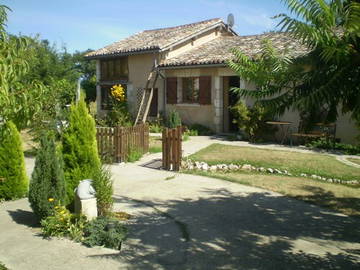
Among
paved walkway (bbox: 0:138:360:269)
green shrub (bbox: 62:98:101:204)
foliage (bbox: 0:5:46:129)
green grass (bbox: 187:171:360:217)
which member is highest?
foliage (bbox: 0:5:46:129)

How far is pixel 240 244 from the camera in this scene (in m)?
4.78

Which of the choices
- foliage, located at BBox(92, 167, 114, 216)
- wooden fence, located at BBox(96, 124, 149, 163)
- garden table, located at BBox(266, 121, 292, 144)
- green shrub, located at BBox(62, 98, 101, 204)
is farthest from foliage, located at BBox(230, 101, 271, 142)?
foliage, located at BBox(92, 167, 114, 216)

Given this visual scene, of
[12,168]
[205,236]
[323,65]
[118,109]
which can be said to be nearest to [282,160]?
[205,236]

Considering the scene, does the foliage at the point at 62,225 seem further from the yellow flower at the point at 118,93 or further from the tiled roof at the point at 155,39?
the yellow flower at the point at 118,93

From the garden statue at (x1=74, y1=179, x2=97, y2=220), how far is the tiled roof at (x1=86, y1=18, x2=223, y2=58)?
1320cm

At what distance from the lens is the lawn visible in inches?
485

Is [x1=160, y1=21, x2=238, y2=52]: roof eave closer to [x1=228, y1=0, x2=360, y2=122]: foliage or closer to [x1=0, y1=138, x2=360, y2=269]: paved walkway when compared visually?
[x1=0, y1=138, x2=360, y2=269]: paved walkway

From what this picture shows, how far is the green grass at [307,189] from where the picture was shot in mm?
6656

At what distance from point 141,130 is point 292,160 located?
4716mm

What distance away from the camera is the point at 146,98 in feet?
62.4

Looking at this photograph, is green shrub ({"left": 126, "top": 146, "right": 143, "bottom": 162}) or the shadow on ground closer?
the shadow on ground

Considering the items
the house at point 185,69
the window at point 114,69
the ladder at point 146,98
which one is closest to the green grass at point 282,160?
the house at point 185,69

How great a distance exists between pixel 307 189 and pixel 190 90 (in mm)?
11181

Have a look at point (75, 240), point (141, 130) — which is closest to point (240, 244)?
point (75, 240)
